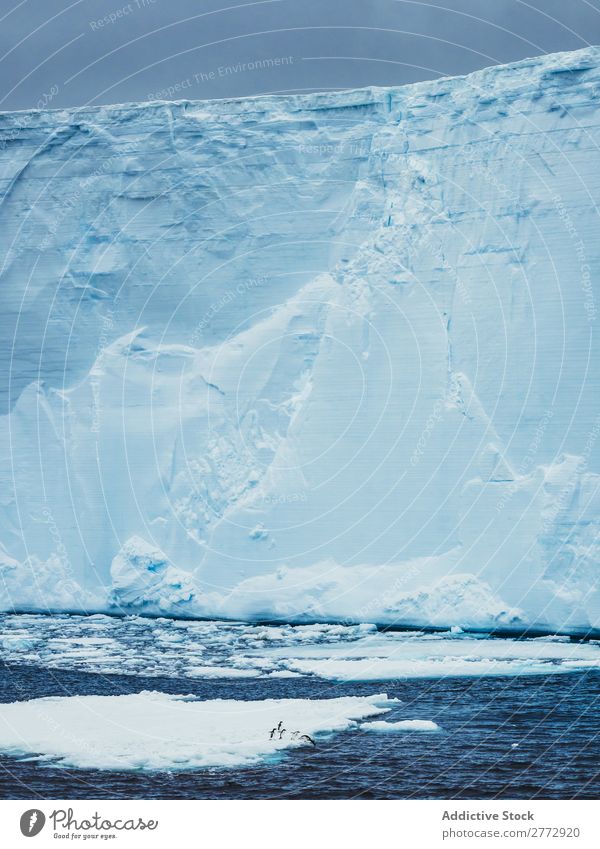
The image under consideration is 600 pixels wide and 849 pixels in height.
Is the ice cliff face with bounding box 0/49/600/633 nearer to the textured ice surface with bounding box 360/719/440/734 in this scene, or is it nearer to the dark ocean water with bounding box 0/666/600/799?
the dark ocean water with bounding box 0/666/600/799

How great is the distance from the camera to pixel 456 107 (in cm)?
1709

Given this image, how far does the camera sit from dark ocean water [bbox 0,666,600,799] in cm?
838

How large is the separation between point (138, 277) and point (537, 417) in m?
7.17

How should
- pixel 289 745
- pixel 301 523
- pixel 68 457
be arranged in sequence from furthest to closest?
1. pixel 68 457
2. pixel 301 523
3. pixel 289 745

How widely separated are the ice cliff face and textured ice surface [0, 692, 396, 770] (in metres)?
4.87

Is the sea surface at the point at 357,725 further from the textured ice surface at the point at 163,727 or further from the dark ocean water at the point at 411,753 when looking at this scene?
the textured ice surface at the point at 163,727

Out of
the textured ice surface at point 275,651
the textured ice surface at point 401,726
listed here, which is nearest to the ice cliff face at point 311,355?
the textured ice surface at point 275,651

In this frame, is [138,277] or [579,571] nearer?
[579,571]

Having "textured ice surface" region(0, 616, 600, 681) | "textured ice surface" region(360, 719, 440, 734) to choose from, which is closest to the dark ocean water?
"textured ice surface" region(360, 719, 440, 734)

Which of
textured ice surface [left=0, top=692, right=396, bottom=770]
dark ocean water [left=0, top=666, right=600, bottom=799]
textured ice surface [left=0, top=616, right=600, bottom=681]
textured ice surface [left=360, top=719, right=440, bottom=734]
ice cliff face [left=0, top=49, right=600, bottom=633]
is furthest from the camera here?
ice cliff face [left=0, top=49, right=600, bottom=633]

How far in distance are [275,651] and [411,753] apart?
480 cm

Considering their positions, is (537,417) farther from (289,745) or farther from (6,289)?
(6,289)

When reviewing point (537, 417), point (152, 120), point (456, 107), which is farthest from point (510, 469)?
point (152, 120)

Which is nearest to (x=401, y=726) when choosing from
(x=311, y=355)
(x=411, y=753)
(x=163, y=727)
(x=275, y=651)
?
(x=411, y=753)
